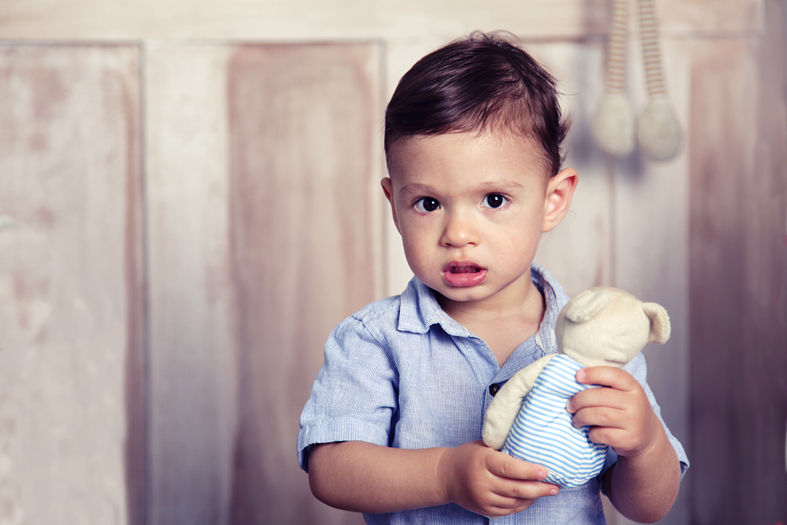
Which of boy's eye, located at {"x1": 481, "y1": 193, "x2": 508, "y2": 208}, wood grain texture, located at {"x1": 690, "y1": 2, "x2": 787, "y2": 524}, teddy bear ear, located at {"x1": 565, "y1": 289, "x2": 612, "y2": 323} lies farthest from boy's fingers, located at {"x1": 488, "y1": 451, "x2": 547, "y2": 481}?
wood grain texture, located at {"x1": 690, "y1": 2, "x2": 787, "y2": 524}

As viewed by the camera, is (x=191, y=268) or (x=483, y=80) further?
(x=191, y=268)

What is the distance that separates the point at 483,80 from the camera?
727 millimetres

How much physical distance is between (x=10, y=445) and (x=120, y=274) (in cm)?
36

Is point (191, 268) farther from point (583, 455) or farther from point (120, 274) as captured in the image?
point (583, 455)

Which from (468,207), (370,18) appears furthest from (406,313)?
(370,18)

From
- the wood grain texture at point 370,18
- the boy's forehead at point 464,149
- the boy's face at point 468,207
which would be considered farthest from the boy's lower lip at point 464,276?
the wood grain texture at point 370,18

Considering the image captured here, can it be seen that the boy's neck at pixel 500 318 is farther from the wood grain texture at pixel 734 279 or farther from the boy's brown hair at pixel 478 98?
the wood grain texture at pixel 734 279

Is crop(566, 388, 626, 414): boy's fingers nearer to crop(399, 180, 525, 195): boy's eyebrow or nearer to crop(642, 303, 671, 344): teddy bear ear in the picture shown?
crop(642, 303, 671, 344): teddy bear ear

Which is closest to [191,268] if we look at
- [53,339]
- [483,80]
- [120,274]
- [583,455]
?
[120,274]

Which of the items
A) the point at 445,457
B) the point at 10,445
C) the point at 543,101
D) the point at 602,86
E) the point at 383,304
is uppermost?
the point at 602,86

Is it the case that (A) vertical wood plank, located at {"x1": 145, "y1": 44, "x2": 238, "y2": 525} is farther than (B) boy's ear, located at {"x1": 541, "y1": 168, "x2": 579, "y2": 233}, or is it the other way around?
(A) vertical wood plank, located at {"x1": 145, "y1": 44, "x2": 238, "y2": 525}

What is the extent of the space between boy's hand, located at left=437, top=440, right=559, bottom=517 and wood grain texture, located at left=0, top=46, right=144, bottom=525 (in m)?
0.84

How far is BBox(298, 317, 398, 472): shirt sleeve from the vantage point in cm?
73

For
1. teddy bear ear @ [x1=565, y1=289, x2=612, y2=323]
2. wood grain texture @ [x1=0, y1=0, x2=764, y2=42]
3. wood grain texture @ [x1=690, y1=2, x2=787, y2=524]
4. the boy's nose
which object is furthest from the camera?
wood grain texture @ [x1=0, y1=0, x2=764, y2=42]
